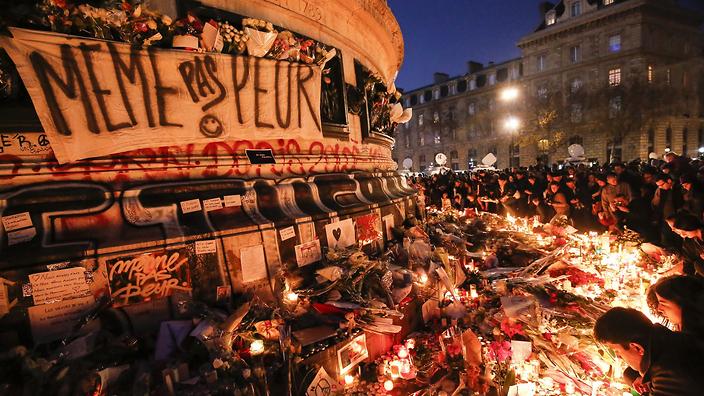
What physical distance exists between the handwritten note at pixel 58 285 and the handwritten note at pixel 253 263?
60.0 inches

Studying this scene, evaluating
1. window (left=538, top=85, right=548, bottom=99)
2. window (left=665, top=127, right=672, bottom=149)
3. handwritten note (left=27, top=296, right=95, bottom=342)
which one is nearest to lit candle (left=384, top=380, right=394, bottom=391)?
handwritten note (left=27, top=296, right=95, bottom=342)

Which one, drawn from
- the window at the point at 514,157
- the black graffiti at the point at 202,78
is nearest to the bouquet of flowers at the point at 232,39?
the black graffiti at the point at 202,78

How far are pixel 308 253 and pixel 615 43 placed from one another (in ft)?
161

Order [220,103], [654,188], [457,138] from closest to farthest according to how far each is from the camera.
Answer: [220,103]
[654,188]
[457,138]

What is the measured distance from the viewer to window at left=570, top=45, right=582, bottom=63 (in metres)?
41.1

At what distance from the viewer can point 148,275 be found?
3568 millimetres

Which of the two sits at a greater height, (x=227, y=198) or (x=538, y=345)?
(x=227, y=198)

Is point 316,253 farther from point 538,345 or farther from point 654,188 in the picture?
point 654,188

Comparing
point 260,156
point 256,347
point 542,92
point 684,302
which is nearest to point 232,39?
point 260,156

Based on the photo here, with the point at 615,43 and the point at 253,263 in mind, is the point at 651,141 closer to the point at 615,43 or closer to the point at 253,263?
the point at 615,43

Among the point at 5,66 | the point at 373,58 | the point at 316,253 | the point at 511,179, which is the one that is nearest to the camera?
the point at 5,66

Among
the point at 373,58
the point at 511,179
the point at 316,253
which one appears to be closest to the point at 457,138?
the point at 511,179

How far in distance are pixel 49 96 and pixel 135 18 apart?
3.87 ft

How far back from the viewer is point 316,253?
4.89 m
